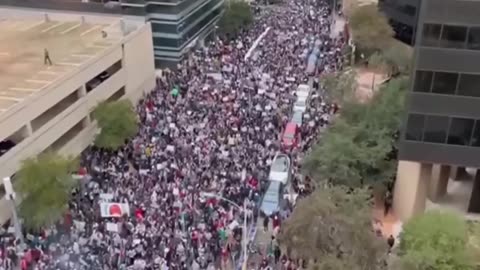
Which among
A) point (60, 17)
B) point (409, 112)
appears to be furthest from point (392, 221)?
point (60, 17)

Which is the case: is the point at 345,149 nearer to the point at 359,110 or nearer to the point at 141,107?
the point at 359,110

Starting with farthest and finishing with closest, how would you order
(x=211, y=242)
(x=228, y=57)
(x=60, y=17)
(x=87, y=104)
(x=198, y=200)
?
(x=228, y=57) → (x=60, y=17) → (x=87, y=104) → (x=198, y=200) → (x=211, y=242)

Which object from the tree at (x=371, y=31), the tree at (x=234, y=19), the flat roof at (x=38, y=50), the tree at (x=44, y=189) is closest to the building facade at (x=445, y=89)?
the tree at (x=44, y=189)

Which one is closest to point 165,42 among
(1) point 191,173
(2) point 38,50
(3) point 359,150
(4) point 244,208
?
(2) point 38,50

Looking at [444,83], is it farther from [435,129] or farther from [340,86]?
[340,86]

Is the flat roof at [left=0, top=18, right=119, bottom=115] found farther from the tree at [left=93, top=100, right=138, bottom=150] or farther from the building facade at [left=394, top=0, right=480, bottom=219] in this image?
the building facade at [left=394, top=0, right=480, bottom=219]

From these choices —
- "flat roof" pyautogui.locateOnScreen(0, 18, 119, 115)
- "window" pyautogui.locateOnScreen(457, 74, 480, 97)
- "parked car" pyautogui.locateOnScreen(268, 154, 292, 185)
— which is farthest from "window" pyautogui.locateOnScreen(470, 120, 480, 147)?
"flat roof" pyautogui.locateOnScreen(0, 18, 119, 115)
